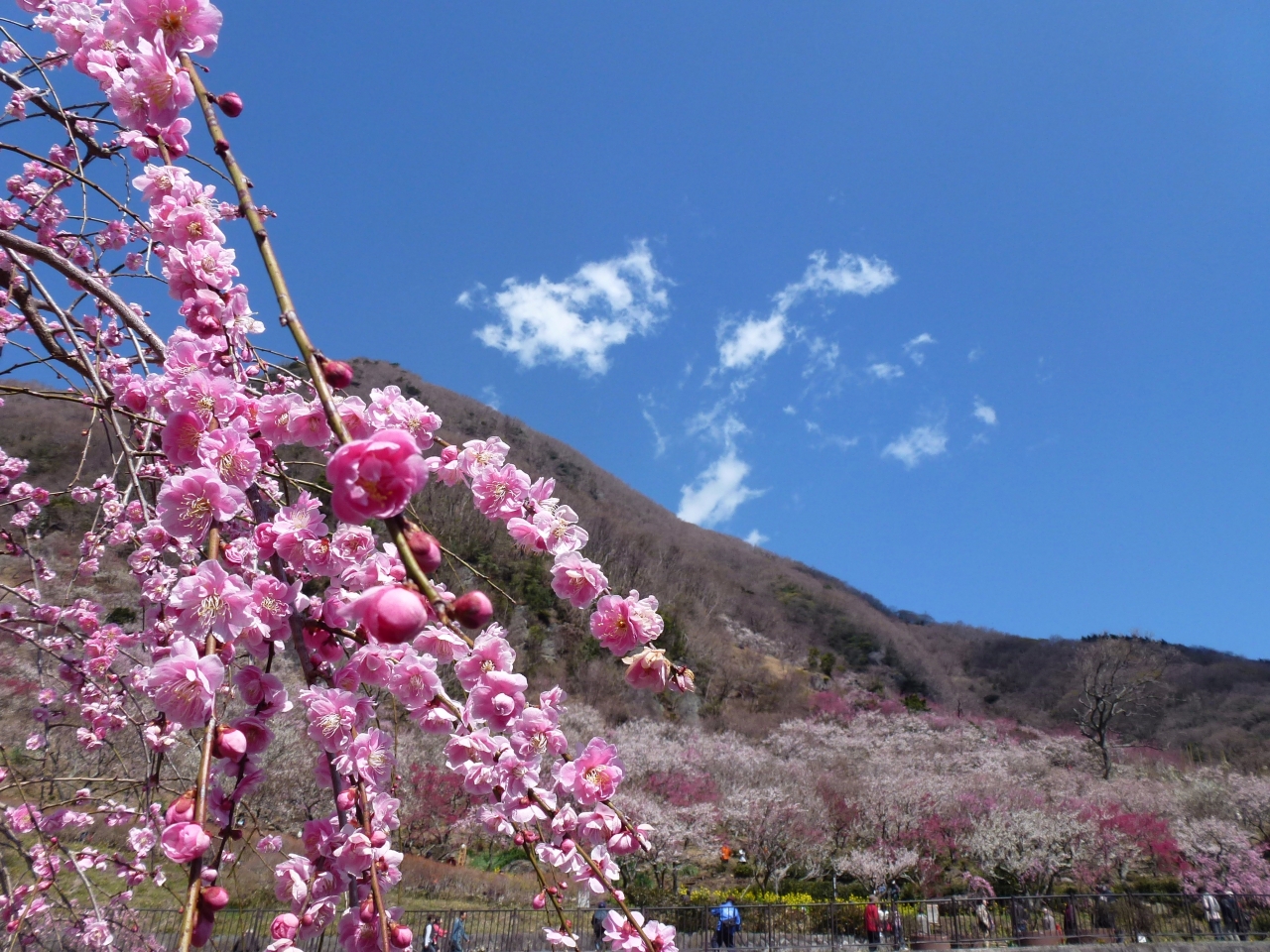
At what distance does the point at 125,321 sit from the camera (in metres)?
1.85

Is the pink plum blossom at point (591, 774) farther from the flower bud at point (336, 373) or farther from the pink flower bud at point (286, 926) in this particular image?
the flower bud at point (336, 373)

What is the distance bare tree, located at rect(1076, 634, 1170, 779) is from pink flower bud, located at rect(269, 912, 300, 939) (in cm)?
2656

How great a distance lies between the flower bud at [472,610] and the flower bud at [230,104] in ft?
4.18

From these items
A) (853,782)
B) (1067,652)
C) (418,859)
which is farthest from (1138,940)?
(1067,652)

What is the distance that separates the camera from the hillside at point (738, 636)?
86.8 ft

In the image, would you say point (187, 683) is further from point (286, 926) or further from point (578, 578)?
point (578, 578)

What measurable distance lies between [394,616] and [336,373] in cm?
47

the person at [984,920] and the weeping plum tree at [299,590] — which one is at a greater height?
the weeping plum tree at [299,590]

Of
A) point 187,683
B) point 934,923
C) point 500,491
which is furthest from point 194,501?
point 934,923

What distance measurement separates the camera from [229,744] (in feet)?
3.63

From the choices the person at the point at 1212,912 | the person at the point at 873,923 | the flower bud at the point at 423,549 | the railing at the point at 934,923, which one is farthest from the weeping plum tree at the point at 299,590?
the person at the point at 1212,912

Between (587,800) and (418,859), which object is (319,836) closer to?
(587,800)

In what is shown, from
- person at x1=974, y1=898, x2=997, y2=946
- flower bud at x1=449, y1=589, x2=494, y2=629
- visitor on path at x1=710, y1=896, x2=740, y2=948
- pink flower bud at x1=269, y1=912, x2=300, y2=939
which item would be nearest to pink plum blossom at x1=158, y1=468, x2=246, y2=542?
flower bud at x1=449, y1=589, x2=494, y2=629

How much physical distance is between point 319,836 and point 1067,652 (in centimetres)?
5381
